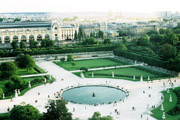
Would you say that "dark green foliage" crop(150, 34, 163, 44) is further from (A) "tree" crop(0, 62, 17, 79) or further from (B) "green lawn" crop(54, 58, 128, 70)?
(A) "tree" crop(0, 62, 17, 79)

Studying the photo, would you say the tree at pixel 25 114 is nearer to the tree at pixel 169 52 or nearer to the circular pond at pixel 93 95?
the circular pond at pixel 93 95

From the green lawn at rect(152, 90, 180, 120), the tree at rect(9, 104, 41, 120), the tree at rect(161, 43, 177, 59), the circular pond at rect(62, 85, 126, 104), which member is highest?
the tree at rect(161, 43, 177, 59)

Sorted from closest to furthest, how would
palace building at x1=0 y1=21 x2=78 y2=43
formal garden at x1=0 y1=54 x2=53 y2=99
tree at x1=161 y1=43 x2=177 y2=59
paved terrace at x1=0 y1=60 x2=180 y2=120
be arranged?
paved terrace at x1=0 y1=60 x2=180 y2=120, formal garden at x1=0 y1=54 x2=53 y2=99, tree at x1=161 y1=43 x2=177 y2=59, palace building at x1=0 y1=21 x2=78 y2=43

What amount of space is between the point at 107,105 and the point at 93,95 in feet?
15.0

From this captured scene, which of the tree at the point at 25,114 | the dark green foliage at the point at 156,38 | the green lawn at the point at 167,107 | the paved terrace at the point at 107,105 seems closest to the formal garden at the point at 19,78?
the paved terrace at the point at 107,105

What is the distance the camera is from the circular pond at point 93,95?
35037 mm

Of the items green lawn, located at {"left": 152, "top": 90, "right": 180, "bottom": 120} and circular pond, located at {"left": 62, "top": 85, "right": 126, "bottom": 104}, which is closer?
green lawn, located at {"left": 152, "top": 90, "right": 180, "bottom": 120}

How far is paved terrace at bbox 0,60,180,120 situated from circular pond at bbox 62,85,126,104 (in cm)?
144

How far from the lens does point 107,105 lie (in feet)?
108

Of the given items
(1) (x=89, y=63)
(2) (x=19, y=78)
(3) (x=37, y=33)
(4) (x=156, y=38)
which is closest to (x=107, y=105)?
(2) (x=19, y=78)

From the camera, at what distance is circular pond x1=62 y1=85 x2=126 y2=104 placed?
35.0 meters

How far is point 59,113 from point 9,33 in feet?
254

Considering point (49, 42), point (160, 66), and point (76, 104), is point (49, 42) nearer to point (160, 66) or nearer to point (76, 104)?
point (160, 66)

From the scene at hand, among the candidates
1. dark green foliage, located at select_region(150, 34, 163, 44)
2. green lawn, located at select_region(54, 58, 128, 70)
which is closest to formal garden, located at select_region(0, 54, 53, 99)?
green lawn, located at select_region(54, 58, 128, 70)
